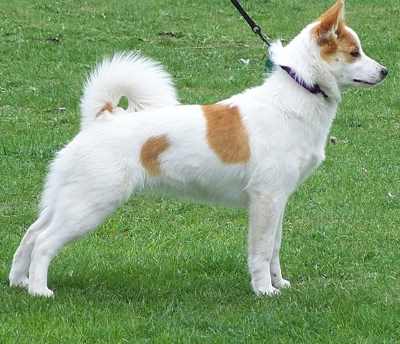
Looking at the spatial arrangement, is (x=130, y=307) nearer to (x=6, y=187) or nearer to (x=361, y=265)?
(x=361, y=265)

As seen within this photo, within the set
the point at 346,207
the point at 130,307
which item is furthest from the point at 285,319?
the point at 346,207

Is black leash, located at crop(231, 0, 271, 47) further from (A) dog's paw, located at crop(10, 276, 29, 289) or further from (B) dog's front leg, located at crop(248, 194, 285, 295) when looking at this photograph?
(A) dog's paw, located at crop(10, 276, 29, 289)

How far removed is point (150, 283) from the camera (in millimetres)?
6176

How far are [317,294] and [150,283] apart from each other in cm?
107

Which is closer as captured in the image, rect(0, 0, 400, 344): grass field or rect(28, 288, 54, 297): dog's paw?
rect(0, 0, 400, 344): grass field

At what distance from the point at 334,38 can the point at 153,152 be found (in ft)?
4.23

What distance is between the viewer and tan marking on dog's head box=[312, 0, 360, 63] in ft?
19.2

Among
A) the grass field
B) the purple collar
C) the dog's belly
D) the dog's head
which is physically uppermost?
the dog's head

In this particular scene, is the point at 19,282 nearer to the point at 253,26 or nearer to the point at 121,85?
the point at 121,85

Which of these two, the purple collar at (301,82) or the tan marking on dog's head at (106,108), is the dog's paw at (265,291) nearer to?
the purple collar at (301,82)

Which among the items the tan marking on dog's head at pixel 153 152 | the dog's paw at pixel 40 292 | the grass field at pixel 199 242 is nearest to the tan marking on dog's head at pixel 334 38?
the tan marking on dog's head at pixel 153 152

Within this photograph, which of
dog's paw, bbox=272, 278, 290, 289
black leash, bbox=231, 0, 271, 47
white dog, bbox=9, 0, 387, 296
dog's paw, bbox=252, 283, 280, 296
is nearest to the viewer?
white dog, bbox=9, 0, 387, 296

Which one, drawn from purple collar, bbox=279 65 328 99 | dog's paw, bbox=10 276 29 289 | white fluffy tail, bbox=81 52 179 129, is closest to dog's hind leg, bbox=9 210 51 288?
dog's paw, bbox=10 276 29 289

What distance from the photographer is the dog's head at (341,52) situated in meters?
5.85
